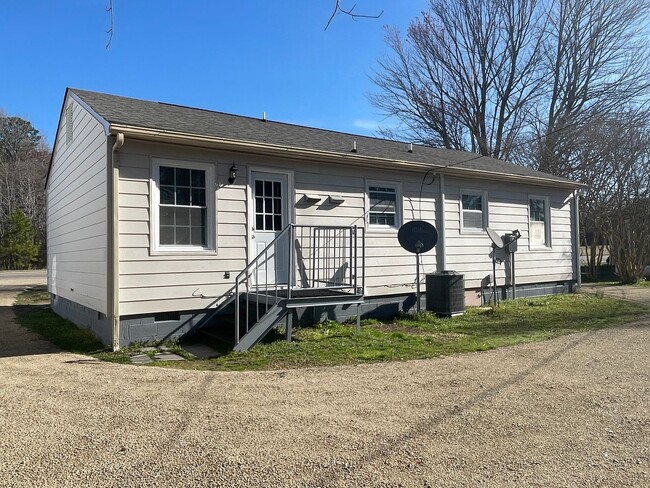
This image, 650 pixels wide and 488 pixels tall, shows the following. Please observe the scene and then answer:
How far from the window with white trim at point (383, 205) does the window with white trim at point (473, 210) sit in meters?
1.74

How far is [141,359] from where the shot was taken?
240 inches

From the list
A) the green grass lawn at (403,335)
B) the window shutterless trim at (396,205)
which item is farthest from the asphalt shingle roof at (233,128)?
the green grass lawn at (403,335)

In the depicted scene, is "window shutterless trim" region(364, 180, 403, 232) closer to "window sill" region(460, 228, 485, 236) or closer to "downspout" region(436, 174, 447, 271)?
"downspout" region(436, 174, 447, 271)

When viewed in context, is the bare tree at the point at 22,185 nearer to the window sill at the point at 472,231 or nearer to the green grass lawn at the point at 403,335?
the green grass lawn at the point at 403,335

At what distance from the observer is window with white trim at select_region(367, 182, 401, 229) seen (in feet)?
30.1

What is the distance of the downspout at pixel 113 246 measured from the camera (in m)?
6.48

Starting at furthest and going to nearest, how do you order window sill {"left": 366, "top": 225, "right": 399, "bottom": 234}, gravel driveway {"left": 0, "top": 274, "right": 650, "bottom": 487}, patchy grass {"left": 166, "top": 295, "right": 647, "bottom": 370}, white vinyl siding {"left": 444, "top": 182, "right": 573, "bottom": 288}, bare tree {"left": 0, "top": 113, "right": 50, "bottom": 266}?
bare tree {"left": 0, "top": 113, "right": 50, "bottom": 266}, white vinyl siding {"left": 444, "top": 182, "right": 573, "bottom": 288}, window sill {"left": 366, "top": 225, "right": 399, "bottom": 234}, patchy grass {"left": 166, "top": 295, "right": 647, "bottom": 370}, gravel driveway {"left": 0, "top": 274, "right": 650, "bottom": 487}

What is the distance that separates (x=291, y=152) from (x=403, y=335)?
3277 mm

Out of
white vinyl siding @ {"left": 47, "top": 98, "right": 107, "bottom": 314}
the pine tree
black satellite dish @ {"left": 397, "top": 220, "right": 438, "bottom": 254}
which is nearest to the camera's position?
white vinyl siding @ {"left": 47, "top": 98, "right": 107, "bottom": 314}

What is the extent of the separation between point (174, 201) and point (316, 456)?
4.89m

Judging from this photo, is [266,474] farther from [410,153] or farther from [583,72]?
[583,72]

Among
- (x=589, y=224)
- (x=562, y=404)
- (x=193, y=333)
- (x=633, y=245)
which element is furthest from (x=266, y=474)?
(x=589, y=224)

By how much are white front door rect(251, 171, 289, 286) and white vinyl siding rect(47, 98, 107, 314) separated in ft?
7.11

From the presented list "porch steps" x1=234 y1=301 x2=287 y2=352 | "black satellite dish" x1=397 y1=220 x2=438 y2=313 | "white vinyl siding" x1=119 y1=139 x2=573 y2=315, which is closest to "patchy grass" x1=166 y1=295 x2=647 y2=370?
"porch steps" x1=234 y1=301 x2=287 y2=352
